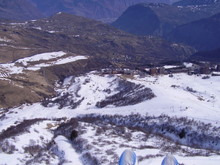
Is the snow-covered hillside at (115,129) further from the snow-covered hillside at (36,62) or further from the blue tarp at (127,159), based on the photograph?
the snow-covered hillside at (36,62)

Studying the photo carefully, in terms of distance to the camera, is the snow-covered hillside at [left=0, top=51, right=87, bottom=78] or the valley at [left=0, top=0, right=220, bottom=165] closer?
the valley at [left=0, top=0, right=220, bottom=165]

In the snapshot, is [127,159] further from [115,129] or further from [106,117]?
[106,117]

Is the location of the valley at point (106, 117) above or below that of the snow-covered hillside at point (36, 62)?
below

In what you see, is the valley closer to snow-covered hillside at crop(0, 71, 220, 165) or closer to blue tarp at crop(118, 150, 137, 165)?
snow-covered hillside at crop(0, 71, 220, 165)

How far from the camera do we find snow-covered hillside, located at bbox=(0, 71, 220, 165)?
38594 millimetres

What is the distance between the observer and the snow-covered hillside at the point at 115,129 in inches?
1519

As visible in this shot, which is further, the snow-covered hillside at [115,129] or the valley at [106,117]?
the valley at [106,117]

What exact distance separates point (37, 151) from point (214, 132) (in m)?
22.5

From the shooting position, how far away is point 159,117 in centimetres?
5528

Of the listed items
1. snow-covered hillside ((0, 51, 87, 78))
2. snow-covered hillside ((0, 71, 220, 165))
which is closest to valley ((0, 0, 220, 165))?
snow-covered hillside ((0, 71, 220, 165))

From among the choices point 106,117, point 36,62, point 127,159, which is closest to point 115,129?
point 106,117

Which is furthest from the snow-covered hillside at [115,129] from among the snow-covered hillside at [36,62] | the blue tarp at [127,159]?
the snow-covered hillside at [36,62]

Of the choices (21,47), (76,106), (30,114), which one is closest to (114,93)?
(76,106)

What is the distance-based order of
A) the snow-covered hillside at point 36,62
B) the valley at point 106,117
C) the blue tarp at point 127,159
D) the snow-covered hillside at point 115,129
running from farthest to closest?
the snow-covered hillside at point 36,62
the valley at point 106,117
the snow-covered hillside at point 115,129
the blue tarp at point 127,159
